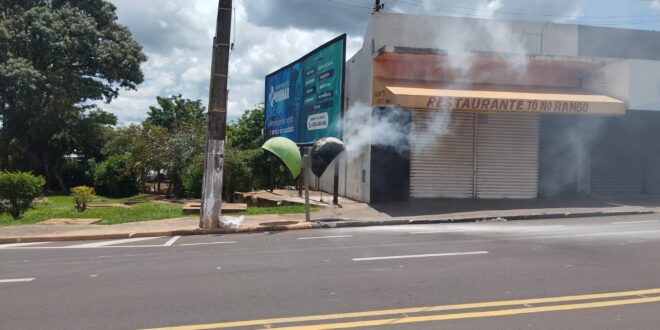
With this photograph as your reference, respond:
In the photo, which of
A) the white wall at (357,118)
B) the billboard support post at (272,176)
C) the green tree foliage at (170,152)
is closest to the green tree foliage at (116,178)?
the green tree foliage at (170,152)

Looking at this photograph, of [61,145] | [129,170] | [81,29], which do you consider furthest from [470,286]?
[61,145]

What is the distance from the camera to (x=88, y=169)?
2986 centimetres

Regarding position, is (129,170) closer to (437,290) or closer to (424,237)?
(424,237)

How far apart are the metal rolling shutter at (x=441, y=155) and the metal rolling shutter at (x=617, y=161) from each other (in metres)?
4.70

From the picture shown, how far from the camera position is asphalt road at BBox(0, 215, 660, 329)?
5070 millimetres

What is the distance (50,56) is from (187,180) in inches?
487

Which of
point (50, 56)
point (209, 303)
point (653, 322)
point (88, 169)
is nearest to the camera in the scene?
point (653, 322)

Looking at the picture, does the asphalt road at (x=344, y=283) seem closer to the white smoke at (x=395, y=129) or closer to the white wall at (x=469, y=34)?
the white smoke at (x=395, y=129)

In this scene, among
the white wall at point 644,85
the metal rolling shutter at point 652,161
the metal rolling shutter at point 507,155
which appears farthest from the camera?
the metal rolling shutter at point 652,161

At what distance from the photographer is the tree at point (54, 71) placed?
26188 mm

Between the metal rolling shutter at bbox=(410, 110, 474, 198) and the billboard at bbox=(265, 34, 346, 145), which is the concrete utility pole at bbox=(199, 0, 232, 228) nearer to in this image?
the billboard at bbox=(265, 34, 346, 145)

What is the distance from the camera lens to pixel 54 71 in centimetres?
2817

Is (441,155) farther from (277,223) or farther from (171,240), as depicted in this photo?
(171,240)

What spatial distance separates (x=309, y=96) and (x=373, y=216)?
6.22m
